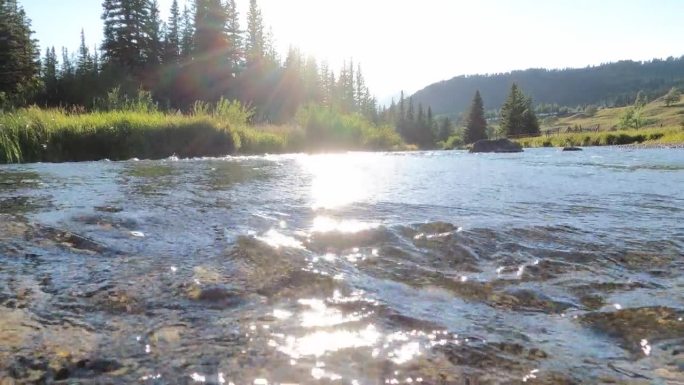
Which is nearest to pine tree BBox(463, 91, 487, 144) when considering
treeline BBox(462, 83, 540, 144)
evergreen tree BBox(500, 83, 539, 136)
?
treeline BBox(462, 83, 540, 144)

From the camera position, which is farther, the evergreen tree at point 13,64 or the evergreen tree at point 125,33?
the evergreen tree at point 125,33

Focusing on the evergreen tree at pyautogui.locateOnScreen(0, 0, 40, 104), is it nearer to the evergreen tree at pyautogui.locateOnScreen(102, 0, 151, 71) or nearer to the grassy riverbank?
the evergreen tree at pyautogui.locateOnScreen(102, 0, 151, 71)

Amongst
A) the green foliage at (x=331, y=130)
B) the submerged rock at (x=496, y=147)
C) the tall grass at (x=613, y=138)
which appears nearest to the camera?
the green foliage at (x=331, y=130)

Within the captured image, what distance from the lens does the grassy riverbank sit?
33.0ft

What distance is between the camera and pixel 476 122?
65.1 m

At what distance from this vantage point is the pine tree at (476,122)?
64.6m

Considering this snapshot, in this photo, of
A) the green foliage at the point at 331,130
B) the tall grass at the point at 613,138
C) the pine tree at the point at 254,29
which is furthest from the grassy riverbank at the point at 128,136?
the pine tree at the point at 254,29

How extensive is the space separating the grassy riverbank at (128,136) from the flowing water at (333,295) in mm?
7144

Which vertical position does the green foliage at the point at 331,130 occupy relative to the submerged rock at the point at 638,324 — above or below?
above

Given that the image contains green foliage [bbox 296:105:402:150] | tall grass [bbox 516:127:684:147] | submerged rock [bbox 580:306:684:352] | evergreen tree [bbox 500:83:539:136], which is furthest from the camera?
evergreen tree [bbox 500:83:539:136]

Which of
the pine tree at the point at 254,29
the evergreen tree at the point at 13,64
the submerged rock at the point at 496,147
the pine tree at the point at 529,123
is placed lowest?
the submerged rock at the point at 496,147

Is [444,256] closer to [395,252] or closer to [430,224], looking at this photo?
[395,252]

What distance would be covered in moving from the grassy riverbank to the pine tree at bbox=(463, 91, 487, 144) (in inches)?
1941

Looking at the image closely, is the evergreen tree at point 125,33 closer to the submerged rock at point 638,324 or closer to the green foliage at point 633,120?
the submerged rock at point 638,324
